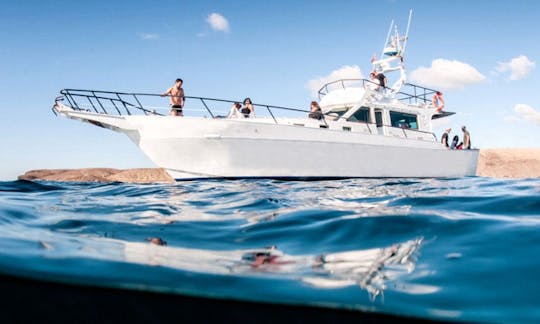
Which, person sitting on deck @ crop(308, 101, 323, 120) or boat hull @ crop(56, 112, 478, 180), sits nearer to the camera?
boat hull @ crop(56, 112, 478, 180)

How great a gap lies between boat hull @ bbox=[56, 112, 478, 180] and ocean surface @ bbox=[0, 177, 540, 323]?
20.3ft

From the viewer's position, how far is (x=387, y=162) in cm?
1145

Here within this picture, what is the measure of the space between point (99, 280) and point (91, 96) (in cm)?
869

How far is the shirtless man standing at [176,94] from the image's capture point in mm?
9694

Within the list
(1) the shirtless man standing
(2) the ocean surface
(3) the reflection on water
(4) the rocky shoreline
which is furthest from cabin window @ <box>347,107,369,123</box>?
(3) the reflection on water

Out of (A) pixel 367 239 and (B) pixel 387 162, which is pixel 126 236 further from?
(B) pixel 387 162

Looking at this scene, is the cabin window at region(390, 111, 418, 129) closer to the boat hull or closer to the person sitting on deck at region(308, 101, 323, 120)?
the boat hull

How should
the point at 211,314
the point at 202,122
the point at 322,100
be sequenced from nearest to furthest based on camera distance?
the point at 211,314, the point at 202,122, the point at 322,100

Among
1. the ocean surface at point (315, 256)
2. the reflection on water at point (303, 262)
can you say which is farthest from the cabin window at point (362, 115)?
the reflection on water at point (303, 262)

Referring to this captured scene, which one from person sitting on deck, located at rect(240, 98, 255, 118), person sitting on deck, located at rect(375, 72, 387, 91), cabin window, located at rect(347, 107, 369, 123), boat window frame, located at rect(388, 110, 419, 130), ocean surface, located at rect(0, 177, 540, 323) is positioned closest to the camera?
ocean surface, located at rect(0, 177, 540, 323)

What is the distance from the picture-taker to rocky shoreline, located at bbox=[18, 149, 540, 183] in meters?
21.8

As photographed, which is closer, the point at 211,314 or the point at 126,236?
the point at 211,314

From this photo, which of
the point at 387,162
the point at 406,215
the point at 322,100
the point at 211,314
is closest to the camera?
the point at 211,314

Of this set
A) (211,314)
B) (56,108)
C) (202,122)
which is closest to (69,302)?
(211,314)
